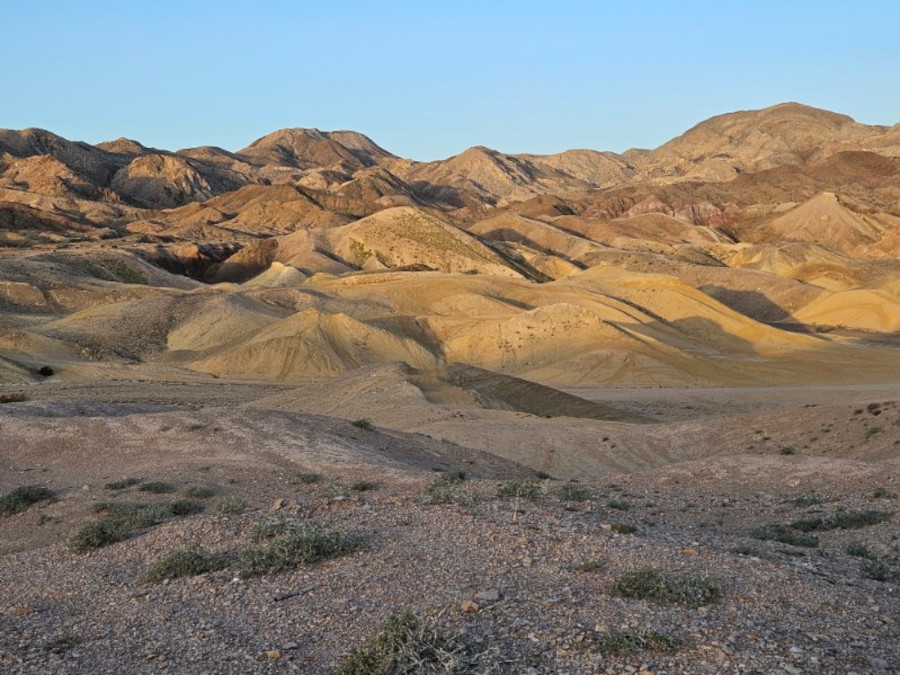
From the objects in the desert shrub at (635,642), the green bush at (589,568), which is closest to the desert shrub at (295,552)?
the green bush at (589,568)

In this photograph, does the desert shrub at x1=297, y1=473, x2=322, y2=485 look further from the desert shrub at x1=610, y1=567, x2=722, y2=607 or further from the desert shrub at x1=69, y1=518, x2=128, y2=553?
the desert shrub at x1=610, y1=567, x2=722, y2=607

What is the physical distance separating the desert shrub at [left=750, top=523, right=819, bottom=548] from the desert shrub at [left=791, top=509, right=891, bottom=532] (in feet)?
0.94

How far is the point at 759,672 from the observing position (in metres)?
6.08

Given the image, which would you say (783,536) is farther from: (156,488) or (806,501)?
(156,488)

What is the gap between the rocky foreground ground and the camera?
21.6 feet

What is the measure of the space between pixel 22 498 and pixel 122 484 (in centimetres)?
175

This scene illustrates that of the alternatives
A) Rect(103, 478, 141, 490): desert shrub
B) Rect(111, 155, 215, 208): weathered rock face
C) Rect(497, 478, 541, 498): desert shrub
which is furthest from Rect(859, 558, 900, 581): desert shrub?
Rect(111, 155, 215, 208): weathered rock face

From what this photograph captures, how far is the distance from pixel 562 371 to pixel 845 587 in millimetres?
43874

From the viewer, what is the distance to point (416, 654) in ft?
20.6

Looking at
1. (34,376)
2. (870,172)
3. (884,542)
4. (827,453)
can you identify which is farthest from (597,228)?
(884,542)

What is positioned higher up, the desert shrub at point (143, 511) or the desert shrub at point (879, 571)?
the desert shrub at point (879, 571)

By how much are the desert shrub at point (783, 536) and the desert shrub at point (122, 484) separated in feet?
36.7

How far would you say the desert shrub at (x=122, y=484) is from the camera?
1622 centimetres

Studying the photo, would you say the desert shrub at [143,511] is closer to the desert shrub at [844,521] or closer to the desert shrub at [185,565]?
the desert shrub at [185,565]
